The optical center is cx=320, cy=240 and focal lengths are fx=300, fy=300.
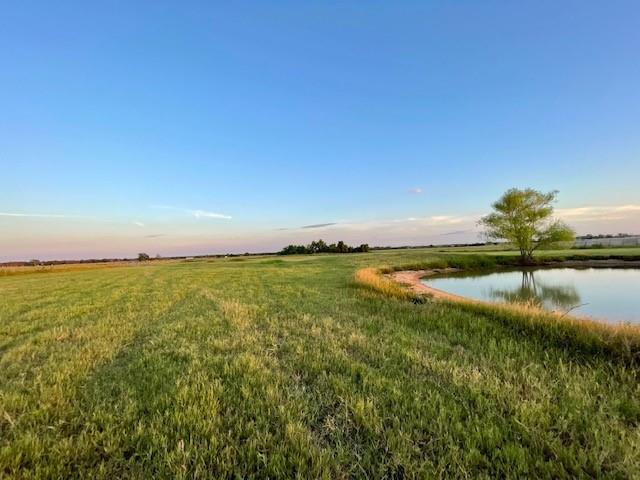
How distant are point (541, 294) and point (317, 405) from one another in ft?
68.2

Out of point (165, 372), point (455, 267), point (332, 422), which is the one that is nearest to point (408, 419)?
point (332, 422)

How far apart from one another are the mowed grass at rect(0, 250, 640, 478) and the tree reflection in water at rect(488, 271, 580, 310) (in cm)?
1246

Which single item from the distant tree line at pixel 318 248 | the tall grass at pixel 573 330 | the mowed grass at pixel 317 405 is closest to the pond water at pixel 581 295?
the tall grass at pixel 573 330

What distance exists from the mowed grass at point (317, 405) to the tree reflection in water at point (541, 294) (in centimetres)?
1246

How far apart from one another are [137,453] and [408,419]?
104 inches

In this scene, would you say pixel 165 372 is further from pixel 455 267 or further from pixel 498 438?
pixel 455 267

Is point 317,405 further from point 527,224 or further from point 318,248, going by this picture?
point 318,248

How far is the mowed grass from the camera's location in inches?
102

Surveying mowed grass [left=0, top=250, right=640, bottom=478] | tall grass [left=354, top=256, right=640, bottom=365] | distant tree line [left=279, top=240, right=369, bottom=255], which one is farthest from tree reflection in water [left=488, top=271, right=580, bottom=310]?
distant tree line [left=279, top=240, right=369, bottom=255]

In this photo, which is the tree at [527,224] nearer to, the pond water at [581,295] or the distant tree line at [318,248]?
the pond water at [581,295]

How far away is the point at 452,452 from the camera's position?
8.72 ft

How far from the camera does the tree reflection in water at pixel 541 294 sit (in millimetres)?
16109

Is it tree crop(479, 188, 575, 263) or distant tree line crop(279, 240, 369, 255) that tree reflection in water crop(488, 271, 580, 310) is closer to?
tree crop(479, 188, 575, 263)

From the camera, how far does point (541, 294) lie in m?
18.9
